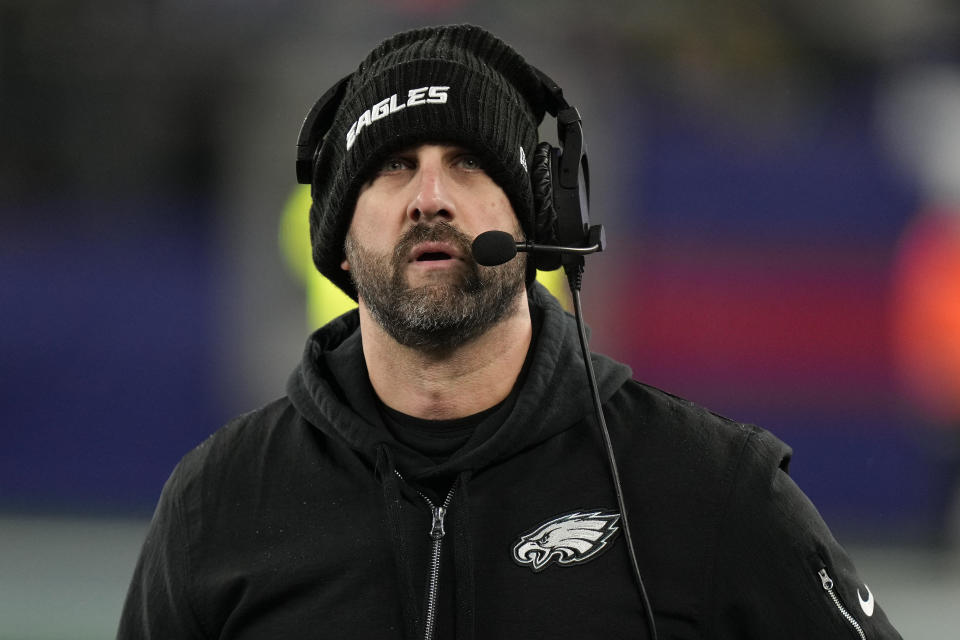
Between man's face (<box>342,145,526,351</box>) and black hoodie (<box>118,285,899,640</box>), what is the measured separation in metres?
0.13

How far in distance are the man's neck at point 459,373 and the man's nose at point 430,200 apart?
0.18 m

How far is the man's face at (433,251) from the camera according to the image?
1639 millimetres

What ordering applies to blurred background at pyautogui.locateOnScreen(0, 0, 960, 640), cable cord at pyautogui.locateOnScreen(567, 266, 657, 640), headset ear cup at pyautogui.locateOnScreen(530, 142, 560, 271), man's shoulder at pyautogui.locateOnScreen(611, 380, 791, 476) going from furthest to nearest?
1. blurred background at pyautogui.locateOnScreen(0, 0, 960, 640)
2. headset ear cup at pyautogui.locateOnScreen(530, 142, 560, 271)
3. man's shoulder at pyautogui.locateOnScreen(611, 380, 791, 476)
4. cable cord at pyautogui.locateOnScreen(567, 266, 657, 640)

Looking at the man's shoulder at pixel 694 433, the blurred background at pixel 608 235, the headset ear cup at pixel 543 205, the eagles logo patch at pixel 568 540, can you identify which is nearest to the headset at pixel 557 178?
the headset ear cup at pixel 543 205

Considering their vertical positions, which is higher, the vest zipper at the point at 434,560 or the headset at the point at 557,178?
the headset at the point at 557,178

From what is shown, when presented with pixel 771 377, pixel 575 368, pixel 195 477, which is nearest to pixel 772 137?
pixel 771 377

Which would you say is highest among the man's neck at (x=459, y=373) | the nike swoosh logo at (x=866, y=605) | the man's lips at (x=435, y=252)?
the man's lips at (x=435, y=252)

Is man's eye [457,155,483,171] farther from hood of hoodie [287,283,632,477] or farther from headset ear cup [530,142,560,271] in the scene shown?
hood of hoodie [287,283,632,477]

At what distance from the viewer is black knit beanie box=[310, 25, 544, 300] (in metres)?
1.70

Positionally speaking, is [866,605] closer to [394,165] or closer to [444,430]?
[444,430]

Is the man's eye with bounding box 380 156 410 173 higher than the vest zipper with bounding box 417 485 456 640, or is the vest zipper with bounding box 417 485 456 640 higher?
the man's eye with bounding box 380 156 410 173

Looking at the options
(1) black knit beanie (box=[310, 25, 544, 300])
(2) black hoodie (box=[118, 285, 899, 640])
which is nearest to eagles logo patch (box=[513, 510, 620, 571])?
(2) black hoodie (box=[118, 285, 899, 640])

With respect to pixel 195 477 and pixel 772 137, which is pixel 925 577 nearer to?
pixel 772 137

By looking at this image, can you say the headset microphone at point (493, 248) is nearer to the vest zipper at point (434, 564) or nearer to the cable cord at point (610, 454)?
the cable cord at point (610, 454)
